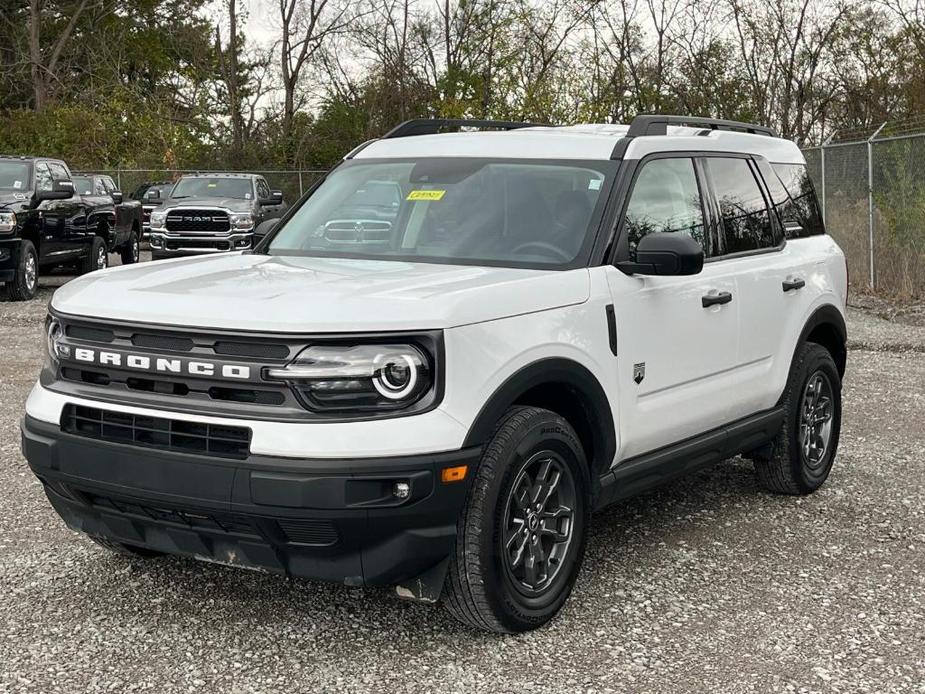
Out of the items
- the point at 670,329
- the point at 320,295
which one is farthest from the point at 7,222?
the point at 320,295

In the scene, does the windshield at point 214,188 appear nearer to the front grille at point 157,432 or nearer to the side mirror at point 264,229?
the side mirror at point 264,229

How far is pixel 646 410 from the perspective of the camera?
4.84 m

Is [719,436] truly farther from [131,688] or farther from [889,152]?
[889,152]

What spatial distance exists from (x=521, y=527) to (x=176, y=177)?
112 feet

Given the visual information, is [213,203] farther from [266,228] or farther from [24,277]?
[266,228]

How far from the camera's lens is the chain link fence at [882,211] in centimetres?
1547

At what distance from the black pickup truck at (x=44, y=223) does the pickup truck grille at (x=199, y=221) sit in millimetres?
2405

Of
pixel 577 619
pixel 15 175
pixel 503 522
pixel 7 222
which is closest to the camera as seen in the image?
pixel 503 522

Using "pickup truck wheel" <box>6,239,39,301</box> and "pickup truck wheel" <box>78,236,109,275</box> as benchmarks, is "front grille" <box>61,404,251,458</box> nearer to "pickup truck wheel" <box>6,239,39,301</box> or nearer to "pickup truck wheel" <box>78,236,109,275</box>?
"pickup truck wheel" <box>6,239,39,301</box>

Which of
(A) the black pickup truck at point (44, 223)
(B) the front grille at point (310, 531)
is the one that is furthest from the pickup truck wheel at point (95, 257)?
(B) the front grille at point (310, 531)

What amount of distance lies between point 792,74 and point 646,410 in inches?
1130

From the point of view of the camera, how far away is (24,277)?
1612 centimetres

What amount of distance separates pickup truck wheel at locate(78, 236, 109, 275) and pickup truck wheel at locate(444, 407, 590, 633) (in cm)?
1465

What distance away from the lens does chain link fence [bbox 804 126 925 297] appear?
15.5m
